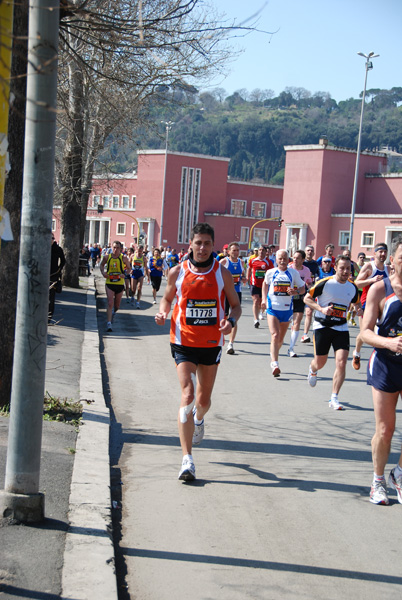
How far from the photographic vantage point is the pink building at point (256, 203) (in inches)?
2473

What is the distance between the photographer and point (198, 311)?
6266 millimetres

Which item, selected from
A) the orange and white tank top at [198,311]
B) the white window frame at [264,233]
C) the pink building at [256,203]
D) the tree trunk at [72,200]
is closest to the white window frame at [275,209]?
the pink building at [256,203]

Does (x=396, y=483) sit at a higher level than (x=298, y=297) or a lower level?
lower

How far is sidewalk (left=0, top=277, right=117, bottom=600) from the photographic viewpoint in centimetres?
381

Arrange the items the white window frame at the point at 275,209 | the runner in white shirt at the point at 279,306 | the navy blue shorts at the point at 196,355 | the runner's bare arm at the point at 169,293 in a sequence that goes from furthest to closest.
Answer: the white window frame at the point at 275,209
the runner in white shirt at the point at 279,306
the runner's bare arm at the point at 169,293
the navy blue shorts at the point at 196,355

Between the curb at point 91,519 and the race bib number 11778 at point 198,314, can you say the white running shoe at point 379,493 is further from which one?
the curb at point 91,519

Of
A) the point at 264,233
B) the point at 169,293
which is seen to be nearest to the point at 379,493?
the point at 169,293

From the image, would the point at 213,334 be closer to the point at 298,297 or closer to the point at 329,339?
the point at 329,339

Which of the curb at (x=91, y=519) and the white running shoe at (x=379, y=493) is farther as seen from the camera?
the white running shoe at (x=379, y=493)

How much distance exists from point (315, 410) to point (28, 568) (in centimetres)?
563

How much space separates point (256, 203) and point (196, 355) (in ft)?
279

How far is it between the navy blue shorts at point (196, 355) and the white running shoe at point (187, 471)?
83 cm

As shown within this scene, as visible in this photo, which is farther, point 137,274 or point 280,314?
point 137,274

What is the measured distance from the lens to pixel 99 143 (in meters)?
27.8
